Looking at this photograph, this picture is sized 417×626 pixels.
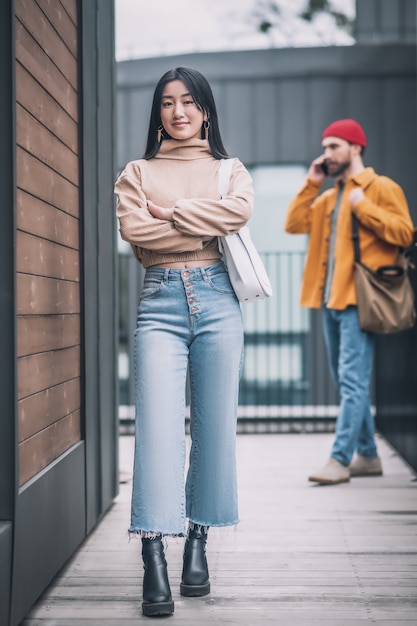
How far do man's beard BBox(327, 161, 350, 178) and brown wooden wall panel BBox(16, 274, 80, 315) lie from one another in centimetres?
173

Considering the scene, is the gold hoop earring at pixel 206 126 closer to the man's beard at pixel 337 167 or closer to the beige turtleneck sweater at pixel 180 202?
the beige turtleneck sweater at pixel 180 202

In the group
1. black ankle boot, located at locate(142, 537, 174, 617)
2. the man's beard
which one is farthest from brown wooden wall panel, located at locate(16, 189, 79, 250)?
the man's beard

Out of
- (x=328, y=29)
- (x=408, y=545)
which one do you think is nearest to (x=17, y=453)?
(x=408, y=545)

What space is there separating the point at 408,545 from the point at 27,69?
2201 millimetres

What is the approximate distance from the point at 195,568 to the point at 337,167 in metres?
2.51

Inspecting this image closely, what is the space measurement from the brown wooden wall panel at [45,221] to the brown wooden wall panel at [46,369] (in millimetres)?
394

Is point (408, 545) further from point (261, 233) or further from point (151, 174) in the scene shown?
point (261, 233)

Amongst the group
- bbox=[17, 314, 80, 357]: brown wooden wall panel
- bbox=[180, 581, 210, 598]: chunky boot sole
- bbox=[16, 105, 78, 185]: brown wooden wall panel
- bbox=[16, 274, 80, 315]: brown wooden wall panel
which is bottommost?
bbox=[180, 581, 210, 598]: chunky boot sole

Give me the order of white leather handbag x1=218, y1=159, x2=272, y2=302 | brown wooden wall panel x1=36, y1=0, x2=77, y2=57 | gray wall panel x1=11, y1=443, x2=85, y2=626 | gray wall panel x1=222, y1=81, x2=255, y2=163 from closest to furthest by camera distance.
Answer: gray wall panel x1=11, y1=443, x2=85, y2=626
white leather handbag x1=218, y1=159, x2=272, y2=302
brown wooden wall panel x1=36, y1=0, x2=77, y2=57
gray wall panel x1=222, y1=81, x2=255, y2=163

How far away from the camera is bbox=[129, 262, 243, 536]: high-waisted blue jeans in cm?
255

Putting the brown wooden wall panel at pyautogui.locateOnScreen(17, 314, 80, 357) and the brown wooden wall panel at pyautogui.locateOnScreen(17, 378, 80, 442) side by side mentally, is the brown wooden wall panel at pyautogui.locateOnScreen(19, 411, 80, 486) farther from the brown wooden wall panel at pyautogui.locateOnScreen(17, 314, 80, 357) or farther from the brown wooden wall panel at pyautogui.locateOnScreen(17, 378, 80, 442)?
the brown wooden wall panel at pyautogui.locateOnScreen(17, 314, 80, 357)

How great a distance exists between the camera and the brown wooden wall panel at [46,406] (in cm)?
249

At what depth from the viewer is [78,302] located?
3389 millimetres

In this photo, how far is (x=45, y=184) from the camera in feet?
9.11
